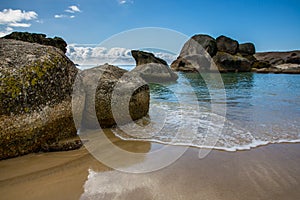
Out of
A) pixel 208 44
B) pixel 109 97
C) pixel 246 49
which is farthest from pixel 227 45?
pixel 109 97

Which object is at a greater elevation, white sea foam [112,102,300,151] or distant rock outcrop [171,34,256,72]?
distant rock outcrop [171,34,256,72]

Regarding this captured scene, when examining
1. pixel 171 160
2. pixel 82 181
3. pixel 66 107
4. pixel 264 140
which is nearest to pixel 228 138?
pixel 264 140

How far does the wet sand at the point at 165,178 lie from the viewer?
2.43m

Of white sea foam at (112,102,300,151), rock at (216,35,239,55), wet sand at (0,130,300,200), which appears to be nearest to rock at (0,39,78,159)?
wet sand at (0,130,300,200)

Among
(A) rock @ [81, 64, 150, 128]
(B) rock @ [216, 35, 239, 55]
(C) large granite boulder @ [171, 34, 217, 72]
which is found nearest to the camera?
(A) rock @ [81, 64, 150, 128]

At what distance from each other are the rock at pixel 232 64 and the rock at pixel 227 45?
7104 millimetres

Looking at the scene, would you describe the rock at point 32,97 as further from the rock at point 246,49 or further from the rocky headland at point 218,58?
the rock at point 246,49

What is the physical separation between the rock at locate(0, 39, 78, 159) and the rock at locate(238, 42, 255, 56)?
55334 mm

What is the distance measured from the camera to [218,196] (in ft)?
7.79

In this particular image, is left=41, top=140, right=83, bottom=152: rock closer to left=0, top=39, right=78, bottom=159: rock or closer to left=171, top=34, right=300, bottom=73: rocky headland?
left=0, top=39, right=78, bottom=159: rock

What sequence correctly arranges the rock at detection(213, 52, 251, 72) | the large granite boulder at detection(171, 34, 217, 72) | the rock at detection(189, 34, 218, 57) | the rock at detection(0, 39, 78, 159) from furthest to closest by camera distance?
the rock at detection(189, 34, 218, 57) < the large granite boulder at detection(171, 34, 217, 72) < the rock at detection(213, 52, 251, 72) < the rock at detection(0, 39, 78, 159)

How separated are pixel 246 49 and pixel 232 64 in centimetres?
1378

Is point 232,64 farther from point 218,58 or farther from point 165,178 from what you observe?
point 165,178

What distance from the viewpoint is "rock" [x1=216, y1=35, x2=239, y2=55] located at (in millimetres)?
49062
